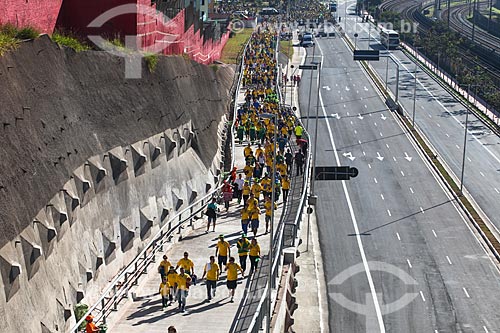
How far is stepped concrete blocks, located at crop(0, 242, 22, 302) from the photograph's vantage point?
25984 mm

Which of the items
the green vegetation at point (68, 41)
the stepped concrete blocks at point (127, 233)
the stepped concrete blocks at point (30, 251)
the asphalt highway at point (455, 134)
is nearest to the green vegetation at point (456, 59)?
the asphalt highway at point (455, 134)

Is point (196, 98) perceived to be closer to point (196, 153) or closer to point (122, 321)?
point (196, 153)

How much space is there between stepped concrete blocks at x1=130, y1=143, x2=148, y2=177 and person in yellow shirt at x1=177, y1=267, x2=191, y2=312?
460 inches

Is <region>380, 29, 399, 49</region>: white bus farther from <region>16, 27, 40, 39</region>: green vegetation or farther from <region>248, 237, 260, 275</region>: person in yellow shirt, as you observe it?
<region>248, 237, 260, 275</region>: person in yellow shirt

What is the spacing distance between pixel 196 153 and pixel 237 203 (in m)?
8.02

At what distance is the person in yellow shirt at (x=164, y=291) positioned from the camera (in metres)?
29.1

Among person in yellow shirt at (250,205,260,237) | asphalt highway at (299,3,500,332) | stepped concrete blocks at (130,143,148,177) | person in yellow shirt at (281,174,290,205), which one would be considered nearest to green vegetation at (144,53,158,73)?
stepped concrete blocks at (130,143,148,177)

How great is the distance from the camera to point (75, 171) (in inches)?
1318

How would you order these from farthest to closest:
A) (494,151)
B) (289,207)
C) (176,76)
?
(494,151) → (176,76) → (289,207)

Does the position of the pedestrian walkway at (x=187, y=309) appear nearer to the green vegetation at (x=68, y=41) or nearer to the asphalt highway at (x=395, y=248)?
the green vegetation at (x=68, y=41)

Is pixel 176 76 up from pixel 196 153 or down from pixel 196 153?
up

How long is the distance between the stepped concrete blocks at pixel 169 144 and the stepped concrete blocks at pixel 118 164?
7.45 metres

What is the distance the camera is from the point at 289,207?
146 feet

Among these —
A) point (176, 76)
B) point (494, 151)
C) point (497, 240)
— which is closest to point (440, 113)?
point (494, 151)
